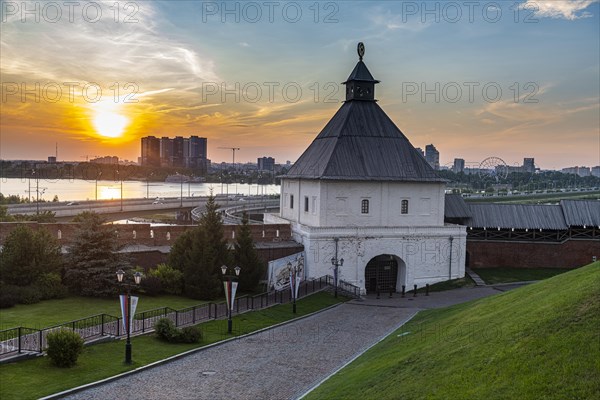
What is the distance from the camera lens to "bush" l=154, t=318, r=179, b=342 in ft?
71.9

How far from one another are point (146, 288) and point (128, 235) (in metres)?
6.62

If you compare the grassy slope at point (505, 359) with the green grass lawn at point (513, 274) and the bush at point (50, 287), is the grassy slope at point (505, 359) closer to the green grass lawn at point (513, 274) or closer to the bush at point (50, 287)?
the bush at point (50, 287)

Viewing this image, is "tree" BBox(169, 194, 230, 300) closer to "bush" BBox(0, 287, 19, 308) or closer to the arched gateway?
"bush" BBox(0, 287, 19, 308)

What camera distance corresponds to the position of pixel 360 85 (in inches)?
1746

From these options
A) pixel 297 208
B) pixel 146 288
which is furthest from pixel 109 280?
pixel 297 208

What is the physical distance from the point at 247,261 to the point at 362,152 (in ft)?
43.3

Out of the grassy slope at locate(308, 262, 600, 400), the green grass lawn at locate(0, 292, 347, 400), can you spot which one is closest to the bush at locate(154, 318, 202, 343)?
the green grass lawn at locate(0, 292, 347, 400)

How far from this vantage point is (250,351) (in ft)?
71.2

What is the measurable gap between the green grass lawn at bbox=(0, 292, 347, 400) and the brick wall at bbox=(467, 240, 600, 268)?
1011 inches

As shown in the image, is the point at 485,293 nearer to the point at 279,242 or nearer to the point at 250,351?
the point at 279,242

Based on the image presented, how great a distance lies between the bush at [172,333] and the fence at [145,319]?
105 centimetres

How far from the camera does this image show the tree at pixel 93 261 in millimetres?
28484

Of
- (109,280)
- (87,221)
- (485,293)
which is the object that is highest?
(87,221)

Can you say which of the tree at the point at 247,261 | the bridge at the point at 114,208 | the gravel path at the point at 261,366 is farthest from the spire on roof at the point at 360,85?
the gravel path at the point at 261,366
